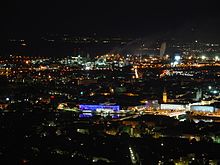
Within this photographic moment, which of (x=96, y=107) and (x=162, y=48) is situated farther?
(x=162, y=48)

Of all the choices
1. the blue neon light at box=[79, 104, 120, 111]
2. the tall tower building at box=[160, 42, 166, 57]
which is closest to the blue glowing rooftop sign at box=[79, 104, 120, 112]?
the blue neon light at box=[79, 104, 120, 111]

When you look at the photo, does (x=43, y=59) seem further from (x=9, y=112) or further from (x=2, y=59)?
(x=9, y=112)

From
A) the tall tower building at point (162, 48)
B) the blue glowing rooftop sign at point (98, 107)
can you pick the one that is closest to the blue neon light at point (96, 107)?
the blue glowing rooftop sign at point (98, 107)

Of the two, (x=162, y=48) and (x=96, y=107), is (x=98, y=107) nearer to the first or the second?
(x=96, y=107)

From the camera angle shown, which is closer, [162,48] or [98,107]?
[98,107]

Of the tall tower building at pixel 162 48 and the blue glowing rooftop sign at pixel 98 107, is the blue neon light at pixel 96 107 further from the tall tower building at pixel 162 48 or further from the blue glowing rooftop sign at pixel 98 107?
the tall tower building at pixel 162 48

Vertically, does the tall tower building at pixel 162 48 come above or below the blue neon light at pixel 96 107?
above

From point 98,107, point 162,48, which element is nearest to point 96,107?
point 98,107

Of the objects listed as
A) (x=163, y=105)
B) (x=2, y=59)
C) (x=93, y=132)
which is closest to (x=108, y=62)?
(x=2, y=59)

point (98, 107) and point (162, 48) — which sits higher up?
point (162, 48)

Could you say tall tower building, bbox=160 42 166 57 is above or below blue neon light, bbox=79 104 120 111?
above

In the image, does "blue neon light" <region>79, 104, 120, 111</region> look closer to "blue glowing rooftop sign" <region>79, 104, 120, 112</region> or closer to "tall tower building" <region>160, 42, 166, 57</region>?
"blue glowing rooftop sign" <region>79, 104, 120, 112</region>
